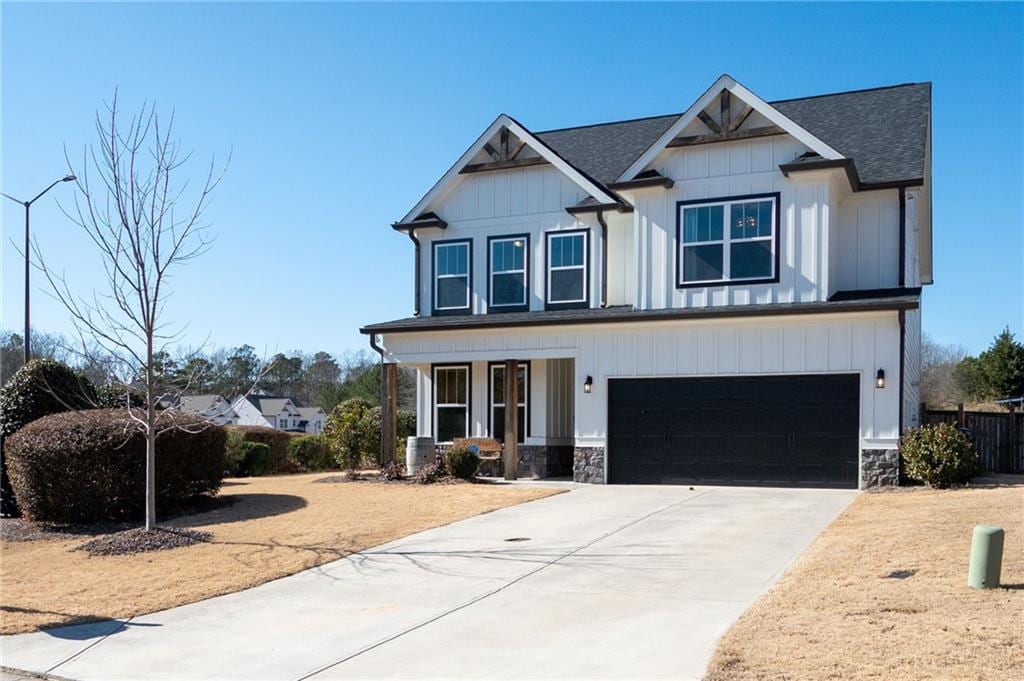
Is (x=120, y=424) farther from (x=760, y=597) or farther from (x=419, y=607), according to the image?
(x=760, y=597)

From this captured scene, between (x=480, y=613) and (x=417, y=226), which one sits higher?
(x=417, y=226)

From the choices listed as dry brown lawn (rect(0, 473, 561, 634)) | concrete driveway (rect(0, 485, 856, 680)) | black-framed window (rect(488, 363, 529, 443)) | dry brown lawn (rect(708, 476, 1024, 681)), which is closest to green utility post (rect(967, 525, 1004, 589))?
dry brown lawn (rect(708, 476, 1024, 681))

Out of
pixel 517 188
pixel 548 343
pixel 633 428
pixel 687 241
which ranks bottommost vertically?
pixel 633 428

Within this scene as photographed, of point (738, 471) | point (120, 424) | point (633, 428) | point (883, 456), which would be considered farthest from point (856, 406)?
point (120, 424)

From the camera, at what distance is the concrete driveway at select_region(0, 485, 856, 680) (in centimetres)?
763

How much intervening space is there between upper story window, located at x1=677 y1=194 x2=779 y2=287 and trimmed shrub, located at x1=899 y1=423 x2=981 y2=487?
4156 millimetres

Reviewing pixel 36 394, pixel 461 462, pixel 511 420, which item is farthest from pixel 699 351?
pixel 36 394

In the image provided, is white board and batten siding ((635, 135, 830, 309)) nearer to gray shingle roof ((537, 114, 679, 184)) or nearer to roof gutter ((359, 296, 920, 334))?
roof gutter ((359, 296, 920, 334))

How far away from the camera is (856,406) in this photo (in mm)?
17484

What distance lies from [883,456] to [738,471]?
9.02 ft

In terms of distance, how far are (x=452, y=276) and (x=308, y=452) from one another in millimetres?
9890

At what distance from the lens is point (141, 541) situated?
531 inches

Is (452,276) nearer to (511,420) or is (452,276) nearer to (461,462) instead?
(511,420)

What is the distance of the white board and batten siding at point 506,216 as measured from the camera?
2178cm
